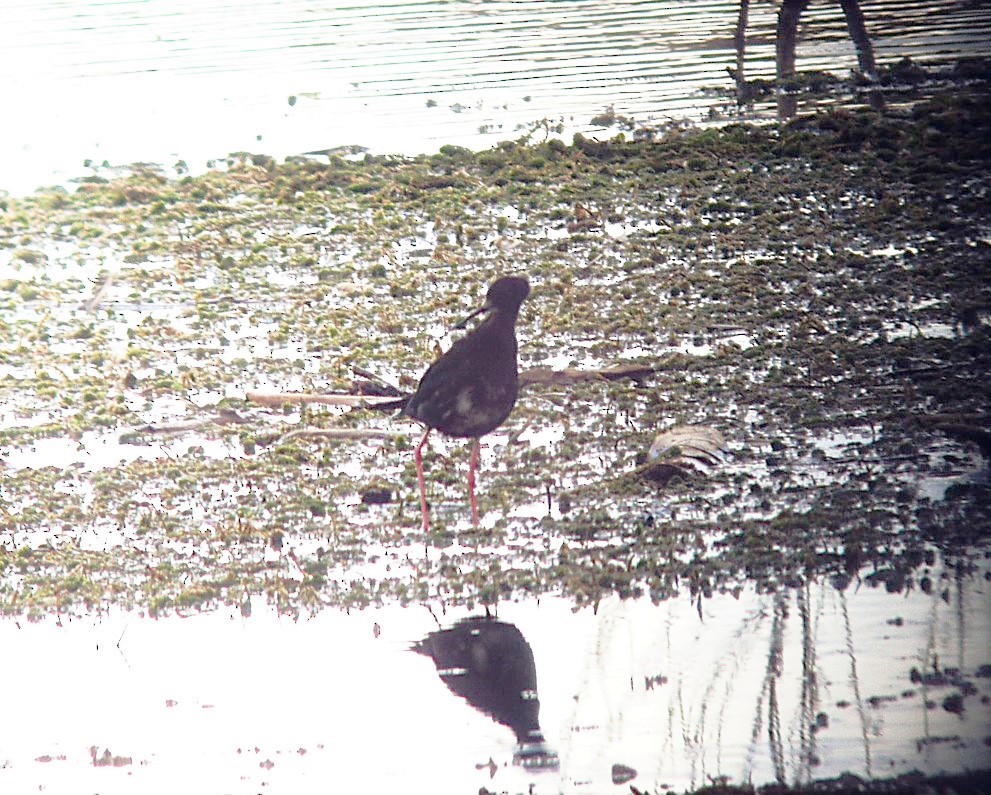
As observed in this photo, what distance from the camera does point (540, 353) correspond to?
7.20 metres

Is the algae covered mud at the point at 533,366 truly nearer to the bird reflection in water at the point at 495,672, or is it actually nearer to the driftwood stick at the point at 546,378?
the driftwood stick at the point at 546,378

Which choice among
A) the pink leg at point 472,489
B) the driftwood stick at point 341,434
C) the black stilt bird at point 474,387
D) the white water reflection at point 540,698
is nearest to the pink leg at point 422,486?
the black stilt bird at point 474,387

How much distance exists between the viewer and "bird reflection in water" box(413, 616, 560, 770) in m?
4.19

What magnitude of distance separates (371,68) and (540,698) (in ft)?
35.8

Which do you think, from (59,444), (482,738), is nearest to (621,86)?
(59,444)

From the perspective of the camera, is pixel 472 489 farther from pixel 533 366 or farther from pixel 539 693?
pixel 533 366

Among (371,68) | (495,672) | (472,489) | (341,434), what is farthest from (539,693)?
(371,68)

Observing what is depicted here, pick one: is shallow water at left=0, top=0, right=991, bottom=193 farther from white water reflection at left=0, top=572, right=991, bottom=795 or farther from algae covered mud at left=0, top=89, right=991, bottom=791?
white water reflection at left=0, top=572, right=991, bottom=795

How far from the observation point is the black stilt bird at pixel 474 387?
567cm

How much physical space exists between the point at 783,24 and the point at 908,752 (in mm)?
9966

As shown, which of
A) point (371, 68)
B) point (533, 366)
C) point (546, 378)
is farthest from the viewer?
point (371, 68)

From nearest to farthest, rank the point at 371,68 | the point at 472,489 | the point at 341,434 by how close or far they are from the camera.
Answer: the point at 472,489, the point at 341,434, the point at 371,68

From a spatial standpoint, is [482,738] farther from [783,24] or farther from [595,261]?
[783,24]

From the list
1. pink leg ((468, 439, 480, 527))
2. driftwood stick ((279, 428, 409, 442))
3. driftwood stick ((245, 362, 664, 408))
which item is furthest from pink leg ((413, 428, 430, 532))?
driftwood stick ((245, 362, 664, 408))
